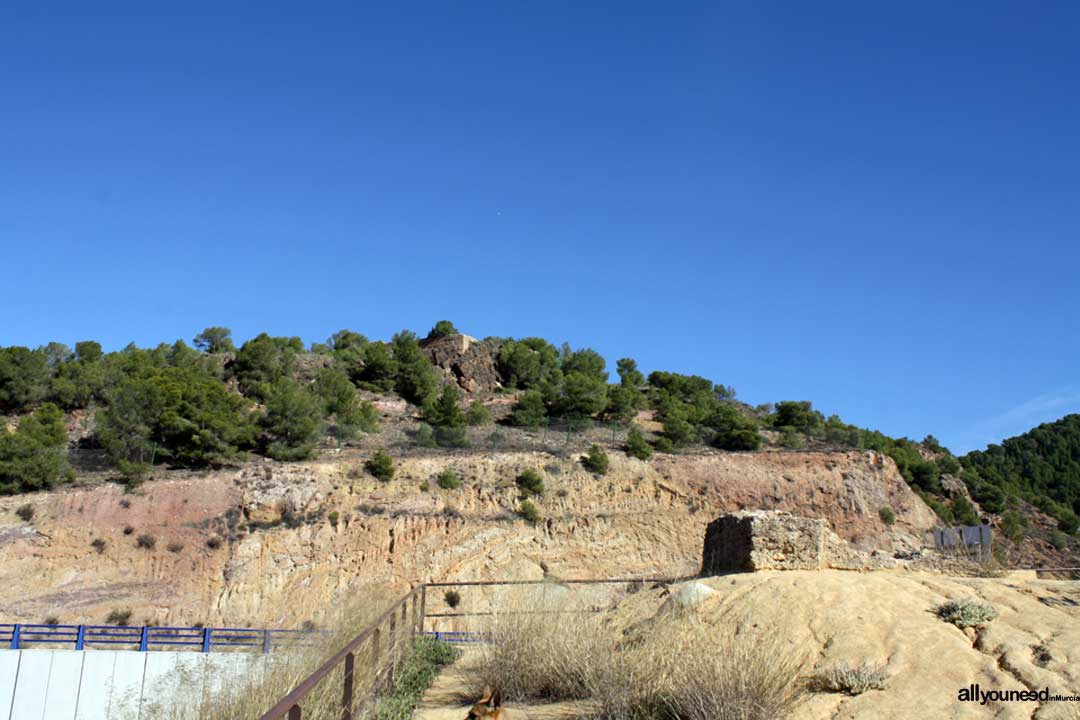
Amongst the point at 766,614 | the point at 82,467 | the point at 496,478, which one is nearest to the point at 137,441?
the point at 82,467

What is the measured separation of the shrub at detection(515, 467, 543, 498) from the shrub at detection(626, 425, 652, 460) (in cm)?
664

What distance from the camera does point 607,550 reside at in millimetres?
39969

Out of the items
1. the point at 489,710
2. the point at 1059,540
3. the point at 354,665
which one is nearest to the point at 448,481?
the point at 489,710

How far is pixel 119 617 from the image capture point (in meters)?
32.6

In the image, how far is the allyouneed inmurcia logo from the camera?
884 cm

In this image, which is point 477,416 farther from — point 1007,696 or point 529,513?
point 1007,696

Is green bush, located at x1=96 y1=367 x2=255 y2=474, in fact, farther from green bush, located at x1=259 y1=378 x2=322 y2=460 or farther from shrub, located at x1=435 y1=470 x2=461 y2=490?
shrub, located at x1=435 y1=470 x2=461 y2=490

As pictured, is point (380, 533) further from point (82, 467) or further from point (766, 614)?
point (766, 614)

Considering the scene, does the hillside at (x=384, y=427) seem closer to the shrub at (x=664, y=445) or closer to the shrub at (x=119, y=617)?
the shrub at (x=664, y=445)

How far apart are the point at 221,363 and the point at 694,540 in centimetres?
3688

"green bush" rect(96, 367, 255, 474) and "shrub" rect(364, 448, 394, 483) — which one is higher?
"green bush" rect(96, 367, 255, 474)

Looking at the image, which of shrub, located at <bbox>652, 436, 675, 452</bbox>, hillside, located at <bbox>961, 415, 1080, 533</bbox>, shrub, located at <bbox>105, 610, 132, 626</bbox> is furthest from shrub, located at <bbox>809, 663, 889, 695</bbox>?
hillside, located at <bbox>961, 415, 1080, 533</bbox>

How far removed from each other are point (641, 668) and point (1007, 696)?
154 inches

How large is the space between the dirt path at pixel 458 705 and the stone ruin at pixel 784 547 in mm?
6671
